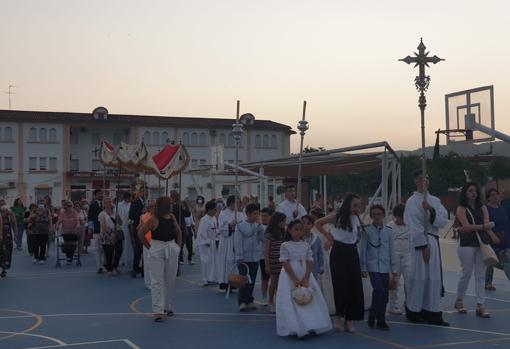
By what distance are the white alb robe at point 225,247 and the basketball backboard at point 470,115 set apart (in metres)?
6.02

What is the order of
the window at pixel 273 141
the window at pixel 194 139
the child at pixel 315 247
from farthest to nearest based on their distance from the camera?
the window at pixel 273 141, the window at pixel 194 139, the child at pixel 315 247

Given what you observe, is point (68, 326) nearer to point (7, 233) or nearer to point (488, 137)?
point (7, 233)

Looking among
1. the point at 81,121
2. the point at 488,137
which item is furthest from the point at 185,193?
the point at 488,137

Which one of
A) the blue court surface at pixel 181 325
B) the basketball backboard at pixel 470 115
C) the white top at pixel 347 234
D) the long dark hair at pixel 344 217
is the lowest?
the blue court surface at pixel 181 325

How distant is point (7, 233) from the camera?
16875mm

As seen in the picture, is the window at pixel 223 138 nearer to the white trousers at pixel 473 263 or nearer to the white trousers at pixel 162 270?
the white trousers at pixel 162 270

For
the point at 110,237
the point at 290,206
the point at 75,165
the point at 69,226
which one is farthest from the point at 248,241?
the point at 75,165

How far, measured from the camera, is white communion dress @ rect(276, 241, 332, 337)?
8.81m

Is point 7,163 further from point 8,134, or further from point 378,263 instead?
point 378,263

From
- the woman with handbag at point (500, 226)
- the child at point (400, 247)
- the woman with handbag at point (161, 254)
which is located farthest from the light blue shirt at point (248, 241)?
Result: the woman with handbag at point (500, 226)

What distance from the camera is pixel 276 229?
10344 millimetres

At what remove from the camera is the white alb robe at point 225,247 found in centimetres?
1306

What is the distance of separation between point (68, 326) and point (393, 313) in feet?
15.8

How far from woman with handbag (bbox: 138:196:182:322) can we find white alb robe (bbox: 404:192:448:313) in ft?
11.4
